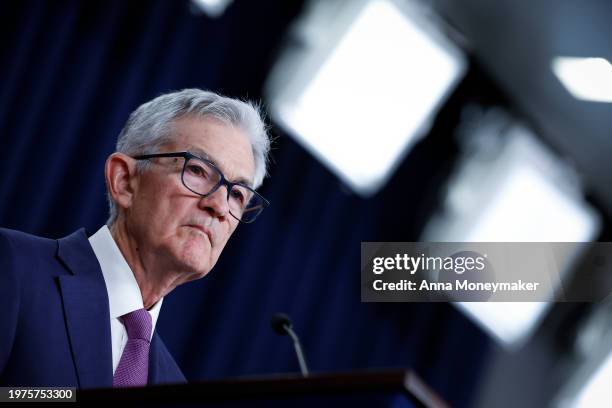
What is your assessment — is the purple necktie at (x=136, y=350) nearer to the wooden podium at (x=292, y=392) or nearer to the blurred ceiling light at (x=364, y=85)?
the wooden podium at (x=292, y=392)

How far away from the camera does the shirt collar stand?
1.41m

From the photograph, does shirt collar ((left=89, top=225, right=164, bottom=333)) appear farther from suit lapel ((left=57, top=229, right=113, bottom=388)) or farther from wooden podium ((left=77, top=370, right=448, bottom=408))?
wooden podium ((left=77, top=370, right=448, bottom=408))

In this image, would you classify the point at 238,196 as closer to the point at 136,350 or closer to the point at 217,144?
the point at 217,144

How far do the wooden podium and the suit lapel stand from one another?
0.32 metres

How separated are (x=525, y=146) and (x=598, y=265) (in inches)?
38.5

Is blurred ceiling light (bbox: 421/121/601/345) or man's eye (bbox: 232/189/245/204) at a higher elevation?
blurred ceiling light (bbox: 421/121/601/345)

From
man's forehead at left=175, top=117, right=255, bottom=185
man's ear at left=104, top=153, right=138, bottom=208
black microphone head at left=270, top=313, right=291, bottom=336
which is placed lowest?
black microphone head at left=270, top=313, right=291, bottom=336

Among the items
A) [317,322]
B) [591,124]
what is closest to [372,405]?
[317,322]

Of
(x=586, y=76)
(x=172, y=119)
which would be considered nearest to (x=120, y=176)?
(x=172, y=119)

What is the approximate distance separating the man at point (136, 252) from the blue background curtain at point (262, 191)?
99cm

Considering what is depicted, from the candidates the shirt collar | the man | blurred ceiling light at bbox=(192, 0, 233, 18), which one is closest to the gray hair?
the man

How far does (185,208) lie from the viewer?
1.54 metres

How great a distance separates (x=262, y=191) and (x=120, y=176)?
1688 millimetres

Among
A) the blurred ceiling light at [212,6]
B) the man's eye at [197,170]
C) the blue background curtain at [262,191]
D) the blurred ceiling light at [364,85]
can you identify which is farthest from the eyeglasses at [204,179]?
the blurred ceiling light at [364,85]
